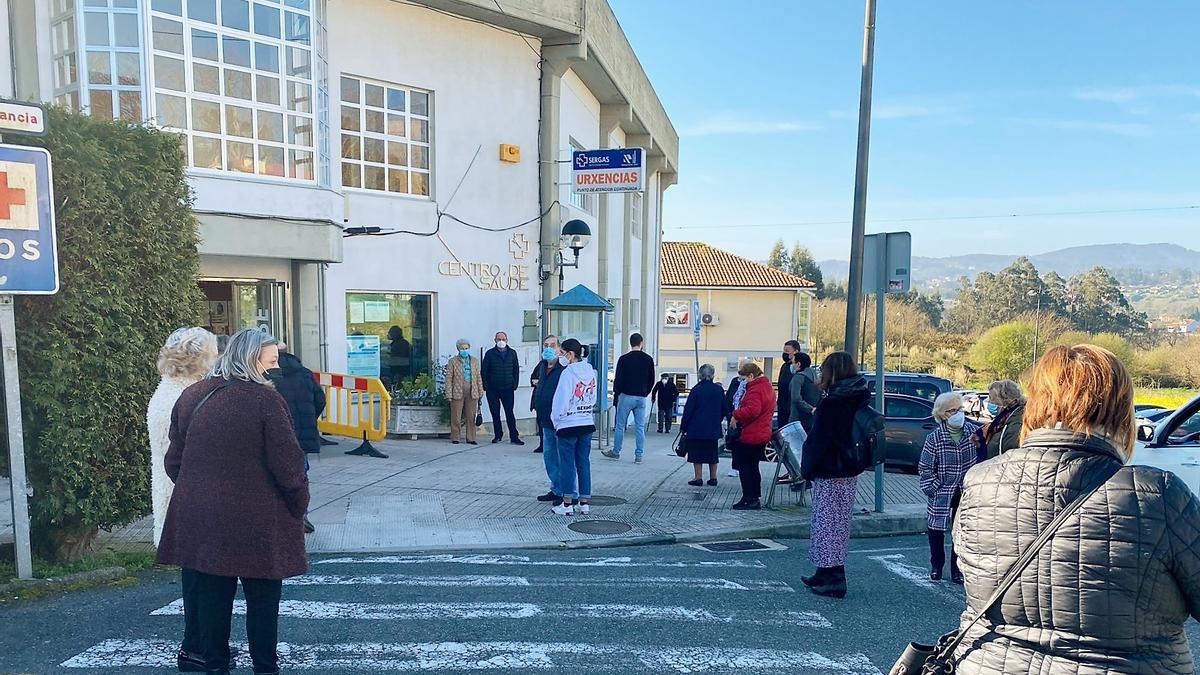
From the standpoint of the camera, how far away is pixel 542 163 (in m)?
14.8

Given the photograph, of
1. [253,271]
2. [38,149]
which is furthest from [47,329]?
[253,271]

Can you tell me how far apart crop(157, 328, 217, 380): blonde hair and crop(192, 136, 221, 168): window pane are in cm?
643

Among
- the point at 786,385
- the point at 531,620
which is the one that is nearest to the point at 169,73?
the point at 531,620

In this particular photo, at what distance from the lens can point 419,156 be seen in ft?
44.2

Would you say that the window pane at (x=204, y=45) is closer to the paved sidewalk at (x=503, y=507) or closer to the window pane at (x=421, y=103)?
the window pane at (x=421, y=103)

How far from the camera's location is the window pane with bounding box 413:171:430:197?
13438 millimetres

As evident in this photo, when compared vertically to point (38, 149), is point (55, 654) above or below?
below

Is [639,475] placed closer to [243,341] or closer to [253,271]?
[253,271]

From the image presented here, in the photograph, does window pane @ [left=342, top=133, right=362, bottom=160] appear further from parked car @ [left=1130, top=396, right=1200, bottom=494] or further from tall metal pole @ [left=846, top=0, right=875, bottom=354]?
parked car @ [left=1130, top=396, right=1200, bottom=494]

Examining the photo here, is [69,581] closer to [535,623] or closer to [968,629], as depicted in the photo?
[535,623]

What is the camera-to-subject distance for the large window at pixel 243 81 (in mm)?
9602

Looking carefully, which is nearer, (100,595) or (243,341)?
(243,341)

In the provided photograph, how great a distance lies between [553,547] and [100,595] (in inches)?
130

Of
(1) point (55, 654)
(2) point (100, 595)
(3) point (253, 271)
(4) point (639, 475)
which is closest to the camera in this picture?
(1) point (55, 654)
